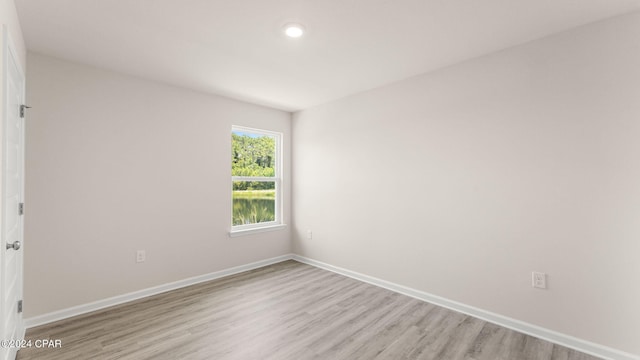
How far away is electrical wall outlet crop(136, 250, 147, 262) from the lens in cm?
303

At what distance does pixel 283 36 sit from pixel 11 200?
2.16 m

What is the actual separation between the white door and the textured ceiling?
517 mm

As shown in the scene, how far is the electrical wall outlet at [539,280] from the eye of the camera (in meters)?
2.25

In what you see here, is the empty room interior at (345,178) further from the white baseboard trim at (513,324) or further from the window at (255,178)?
the window at (255,178)

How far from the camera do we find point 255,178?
4180 millimetres

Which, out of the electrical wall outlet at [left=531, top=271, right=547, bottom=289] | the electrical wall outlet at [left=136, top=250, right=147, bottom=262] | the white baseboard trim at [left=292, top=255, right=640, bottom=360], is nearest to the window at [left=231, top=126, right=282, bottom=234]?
the electrical wall outlet at [left=136, top=250, right=147, bottom=262]

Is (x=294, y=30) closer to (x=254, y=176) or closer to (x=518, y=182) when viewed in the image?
(x=518, y=182)

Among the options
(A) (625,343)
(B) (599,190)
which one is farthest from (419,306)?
(B) (599,190)

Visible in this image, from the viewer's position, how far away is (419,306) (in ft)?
9.27

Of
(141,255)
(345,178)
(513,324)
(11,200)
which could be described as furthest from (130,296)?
(513,324)

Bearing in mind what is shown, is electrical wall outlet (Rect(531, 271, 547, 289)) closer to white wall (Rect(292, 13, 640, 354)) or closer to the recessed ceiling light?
white wall (Rect(292, 13, 640, 354))

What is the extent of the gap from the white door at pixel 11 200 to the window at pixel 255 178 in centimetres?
205

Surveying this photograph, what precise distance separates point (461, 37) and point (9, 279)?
359cm

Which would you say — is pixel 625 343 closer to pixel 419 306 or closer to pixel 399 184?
pixel 419 306
